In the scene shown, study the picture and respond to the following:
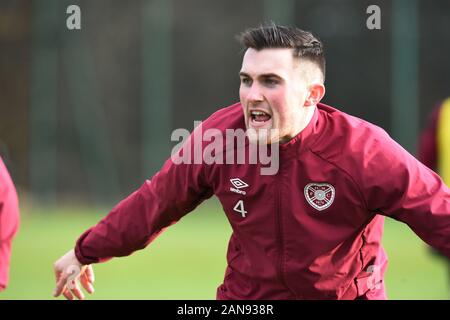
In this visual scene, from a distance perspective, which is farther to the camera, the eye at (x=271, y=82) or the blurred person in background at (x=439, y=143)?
the blurred person in background at (x=439, y=143)

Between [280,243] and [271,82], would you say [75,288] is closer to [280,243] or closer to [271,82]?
[280,243]

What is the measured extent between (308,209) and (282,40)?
85 centimetres

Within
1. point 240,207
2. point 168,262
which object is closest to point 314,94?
point 240,207

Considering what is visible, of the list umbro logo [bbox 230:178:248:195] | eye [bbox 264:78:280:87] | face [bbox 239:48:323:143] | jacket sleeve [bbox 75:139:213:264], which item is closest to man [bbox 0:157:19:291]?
jacket sleeve [bbox 75:139:213:264]

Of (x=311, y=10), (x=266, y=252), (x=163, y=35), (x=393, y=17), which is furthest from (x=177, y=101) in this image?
(x=266, y=252)

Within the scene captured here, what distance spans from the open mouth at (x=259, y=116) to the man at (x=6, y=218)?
1.22 m

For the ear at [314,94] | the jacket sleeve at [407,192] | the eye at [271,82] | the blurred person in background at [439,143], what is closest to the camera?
the jacket sleeve at [407,192]

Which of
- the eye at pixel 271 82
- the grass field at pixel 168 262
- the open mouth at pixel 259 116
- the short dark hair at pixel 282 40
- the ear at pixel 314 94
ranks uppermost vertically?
the short dark hair at pixel 282 40

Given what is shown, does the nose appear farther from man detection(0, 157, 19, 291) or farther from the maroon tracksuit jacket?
man detection(0, 157, 19, 291)

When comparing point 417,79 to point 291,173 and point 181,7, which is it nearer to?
point 181,7

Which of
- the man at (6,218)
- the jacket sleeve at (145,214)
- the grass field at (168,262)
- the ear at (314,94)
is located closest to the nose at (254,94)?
the ear at (314,94)

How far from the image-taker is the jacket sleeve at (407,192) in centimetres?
416

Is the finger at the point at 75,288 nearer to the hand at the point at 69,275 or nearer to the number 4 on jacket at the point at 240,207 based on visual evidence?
the hand at the point at 69,275
